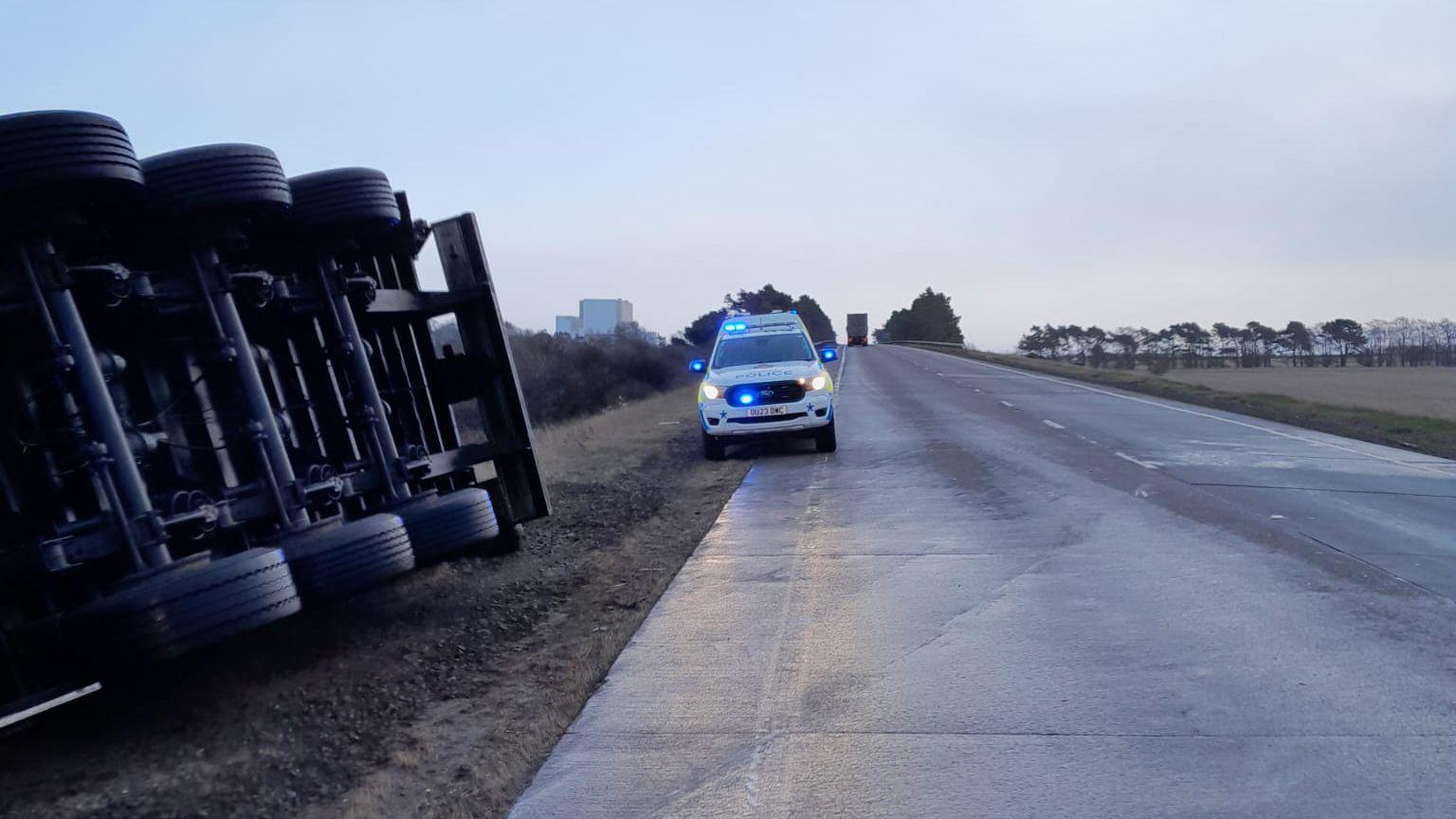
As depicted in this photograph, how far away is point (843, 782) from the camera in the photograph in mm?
4805

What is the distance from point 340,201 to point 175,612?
2.69m

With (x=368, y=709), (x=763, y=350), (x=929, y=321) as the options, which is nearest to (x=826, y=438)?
(x=763, y=350)

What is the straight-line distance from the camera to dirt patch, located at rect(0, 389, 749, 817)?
4.78m

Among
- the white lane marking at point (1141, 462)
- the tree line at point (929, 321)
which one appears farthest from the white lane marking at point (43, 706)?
the tree line at point (929, 321)

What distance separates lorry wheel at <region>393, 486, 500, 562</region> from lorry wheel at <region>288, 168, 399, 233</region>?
163 centimetres

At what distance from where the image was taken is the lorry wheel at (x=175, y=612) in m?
4.55

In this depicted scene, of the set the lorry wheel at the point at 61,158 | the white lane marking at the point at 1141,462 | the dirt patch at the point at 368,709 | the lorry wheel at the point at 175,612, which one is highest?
the lorry wheel at the point at 61,158

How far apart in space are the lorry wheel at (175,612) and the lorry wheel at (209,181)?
5.59ft

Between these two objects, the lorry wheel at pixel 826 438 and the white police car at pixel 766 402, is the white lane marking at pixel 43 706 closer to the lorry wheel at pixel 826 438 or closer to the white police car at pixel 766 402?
the white police car at pixel 766 402

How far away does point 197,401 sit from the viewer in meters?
5.98

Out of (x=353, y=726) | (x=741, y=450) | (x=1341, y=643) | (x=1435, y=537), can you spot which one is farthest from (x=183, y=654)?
(x=741, y=450)

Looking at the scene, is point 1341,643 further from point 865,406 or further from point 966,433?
point 865,406

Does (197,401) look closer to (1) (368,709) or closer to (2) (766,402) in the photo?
(1) (368,709)

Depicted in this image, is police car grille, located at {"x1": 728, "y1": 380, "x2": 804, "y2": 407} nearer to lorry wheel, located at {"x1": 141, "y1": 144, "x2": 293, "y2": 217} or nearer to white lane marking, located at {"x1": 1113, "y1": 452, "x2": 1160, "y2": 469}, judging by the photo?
white lane marking, located at {"x1": 1113, "y1": 452, "x2": 1160, "y2": 469}
